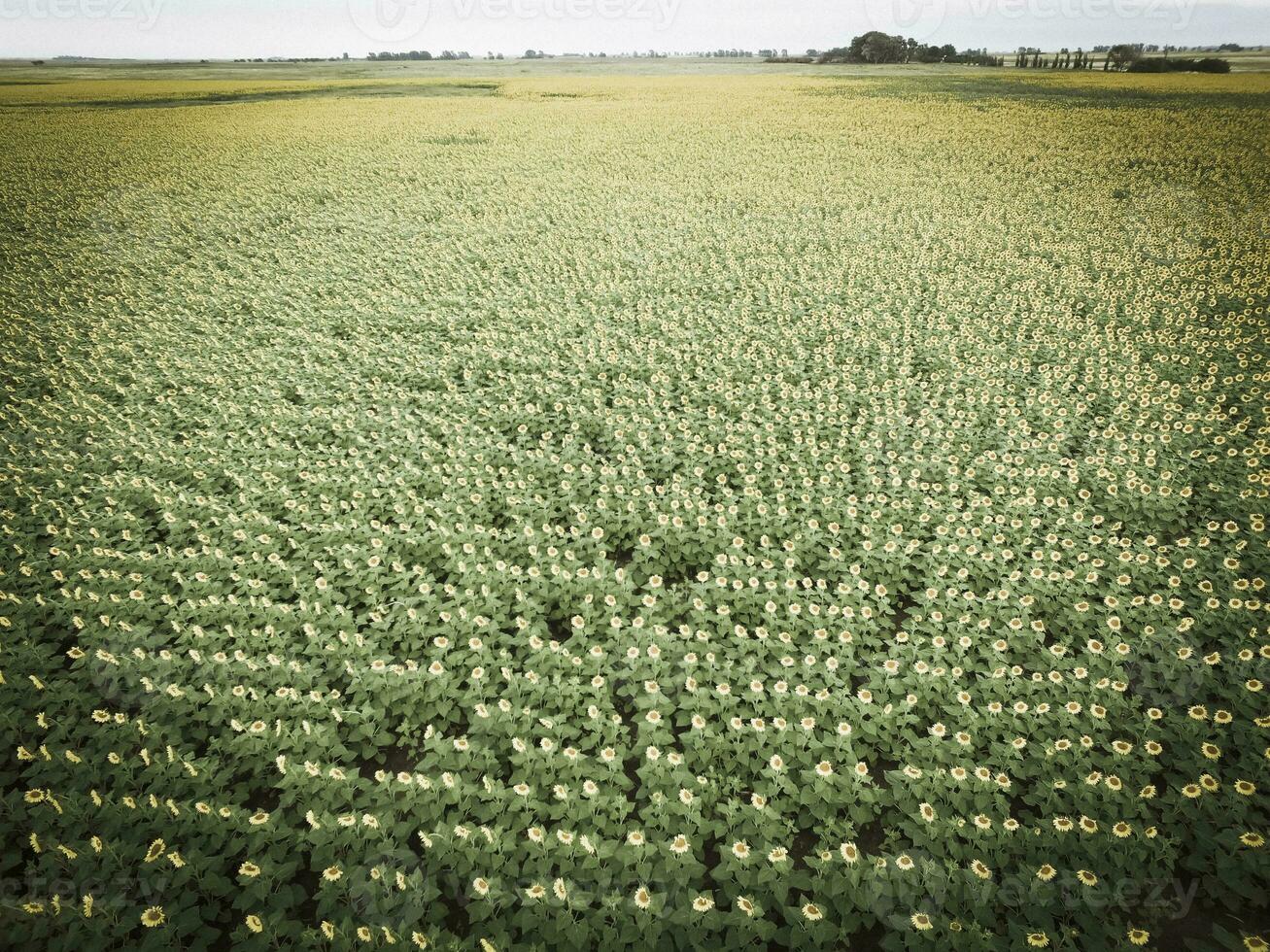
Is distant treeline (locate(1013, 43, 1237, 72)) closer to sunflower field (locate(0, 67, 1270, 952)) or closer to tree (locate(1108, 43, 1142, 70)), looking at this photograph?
tree (locate(1108, 43, 1142, 70))

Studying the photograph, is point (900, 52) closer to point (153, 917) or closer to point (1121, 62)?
point (1121, 62)

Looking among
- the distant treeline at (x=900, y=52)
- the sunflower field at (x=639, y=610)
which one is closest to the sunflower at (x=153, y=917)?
the sunflower field at (x=639, y=610)

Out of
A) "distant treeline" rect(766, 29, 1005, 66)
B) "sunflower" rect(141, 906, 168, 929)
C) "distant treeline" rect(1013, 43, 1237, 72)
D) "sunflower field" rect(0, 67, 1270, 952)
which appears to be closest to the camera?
"sunflower" rect(141, 906, 168, 929)

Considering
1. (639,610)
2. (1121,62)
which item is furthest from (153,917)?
(1121,62)

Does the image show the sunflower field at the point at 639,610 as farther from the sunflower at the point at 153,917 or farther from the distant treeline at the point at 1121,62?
the distant treeline at the point at 1121,62

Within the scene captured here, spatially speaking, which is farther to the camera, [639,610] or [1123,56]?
[1123,56]

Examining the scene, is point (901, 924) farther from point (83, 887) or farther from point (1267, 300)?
point (1267, 300)

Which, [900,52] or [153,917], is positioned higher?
[900,52]

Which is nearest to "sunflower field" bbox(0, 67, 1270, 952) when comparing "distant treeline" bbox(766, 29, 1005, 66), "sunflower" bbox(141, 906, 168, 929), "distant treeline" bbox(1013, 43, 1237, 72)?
"sunflower" bbox(141, 906, 168, 929)
